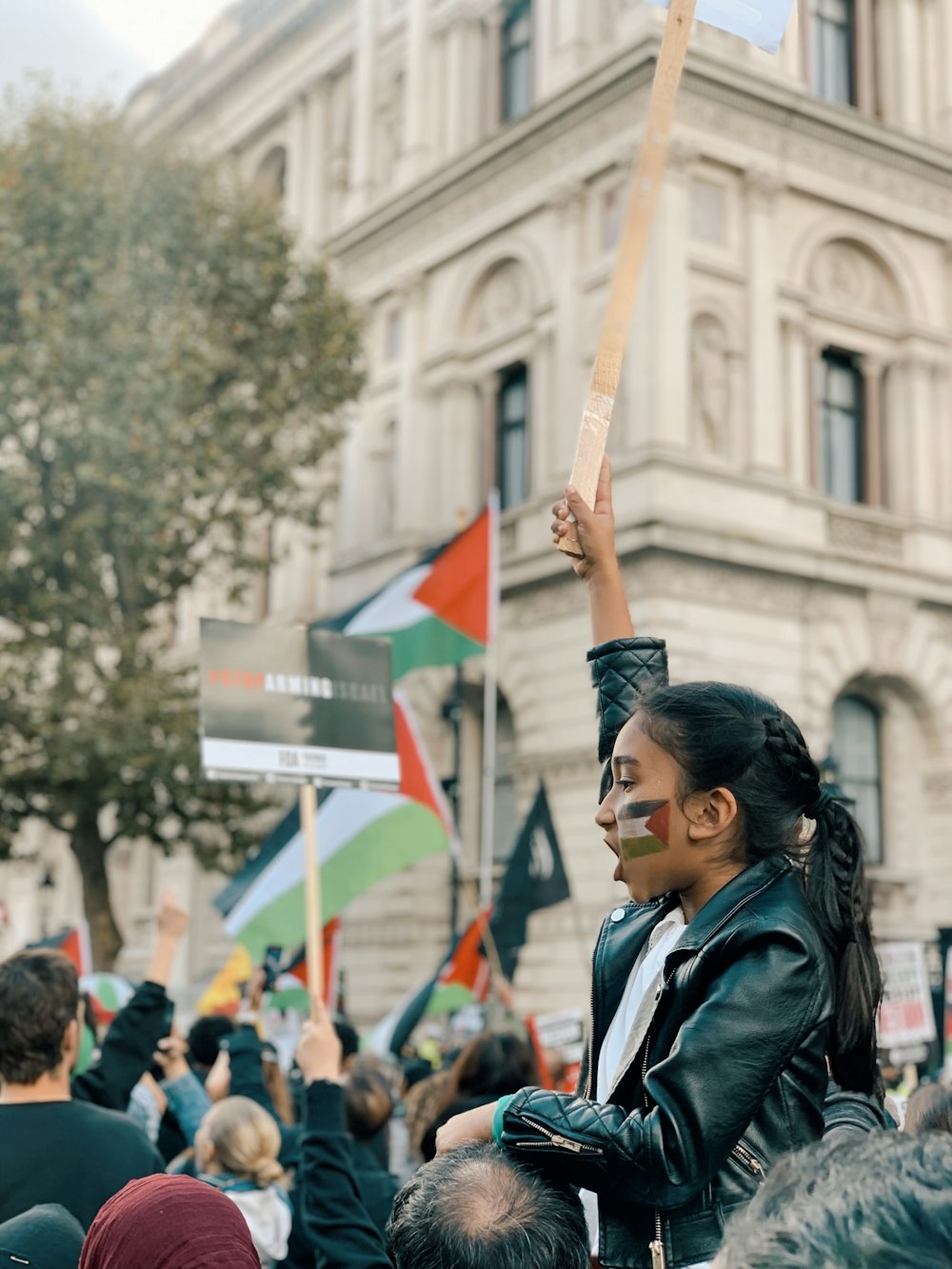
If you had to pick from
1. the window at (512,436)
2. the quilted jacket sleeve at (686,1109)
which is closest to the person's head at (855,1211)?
the quilted jacket sleeve at (686,1109)

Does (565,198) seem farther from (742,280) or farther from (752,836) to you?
(752,836)

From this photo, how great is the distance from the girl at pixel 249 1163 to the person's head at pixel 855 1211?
339cm

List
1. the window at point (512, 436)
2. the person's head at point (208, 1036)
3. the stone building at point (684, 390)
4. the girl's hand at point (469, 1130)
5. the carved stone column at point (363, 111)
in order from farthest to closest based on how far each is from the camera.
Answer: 1. the carved stone column at point (363, 111)
2. the window at point (512, 436)
3. the stone building at point (684, 390)
4. the person's head at point (208, 1036)
5. the girl's hand at point (469, 1130)

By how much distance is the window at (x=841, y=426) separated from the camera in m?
23.2

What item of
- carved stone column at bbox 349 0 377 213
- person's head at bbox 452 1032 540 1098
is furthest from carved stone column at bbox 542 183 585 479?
person's head at bbox 452 1032 540 1098

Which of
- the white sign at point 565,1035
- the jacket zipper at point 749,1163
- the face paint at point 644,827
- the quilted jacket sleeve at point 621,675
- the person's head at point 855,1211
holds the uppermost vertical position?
the quilted jacket sleeve at point 621,675

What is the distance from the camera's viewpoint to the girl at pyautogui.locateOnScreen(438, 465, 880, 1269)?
7.22 feet

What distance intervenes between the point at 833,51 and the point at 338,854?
18534 millimetres

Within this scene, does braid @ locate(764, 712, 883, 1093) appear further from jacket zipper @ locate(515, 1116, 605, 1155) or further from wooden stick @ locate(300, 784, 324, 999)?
wooden stick @ locate(300, 784, 324, 999)

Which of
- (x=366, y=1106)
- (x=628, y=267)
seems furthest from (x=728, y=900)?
(x=366, y=1106)

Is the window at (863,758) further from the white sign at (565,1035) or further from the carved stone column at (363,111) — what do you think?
the white sign at (565,1035)

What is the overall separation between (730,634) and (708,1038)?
18502 mm

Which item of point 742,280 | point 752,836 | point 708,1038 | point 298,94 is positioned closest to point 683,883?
point 752,836

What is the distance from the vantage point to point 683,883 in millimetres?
2502
